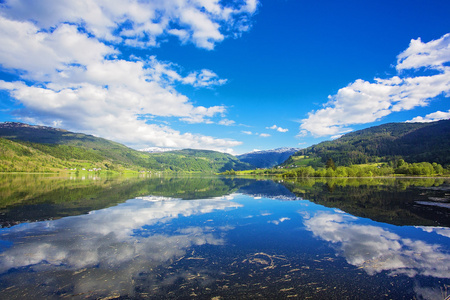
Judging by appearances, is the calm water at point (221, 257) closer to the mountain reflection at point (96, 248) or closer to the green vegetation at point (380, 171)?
the mountain reflection at point (96, 248)

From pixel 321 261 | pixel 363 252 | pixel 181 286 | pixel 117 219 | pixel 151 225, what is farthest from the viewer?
pixel 117 219

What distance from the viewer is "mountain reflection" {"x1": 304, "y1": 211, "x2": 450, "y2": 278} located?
11.2 metres

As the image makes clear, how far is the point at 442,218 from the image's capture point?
22734 millimetres

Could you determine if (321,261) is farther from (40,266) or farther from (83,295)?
(40,266)

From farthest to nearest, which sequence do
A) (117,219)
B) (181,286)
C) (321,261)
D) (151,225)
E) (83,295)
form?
→ (117,219), (151,225), (321,261), (181,286), (83,295)

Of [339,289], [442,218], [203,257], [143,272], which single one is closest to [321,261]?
[339,289]

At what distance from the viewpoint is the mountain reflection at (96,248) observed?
9820mm

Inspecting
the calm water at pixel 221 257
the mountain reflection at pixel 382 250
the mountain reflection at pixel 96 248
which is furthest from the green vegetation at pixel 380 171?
the mountain reflection at pixel 96 248

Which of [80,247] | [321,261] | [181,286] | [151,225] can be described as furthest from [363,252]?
[80,247]

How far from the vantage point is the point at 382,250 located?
1375cm

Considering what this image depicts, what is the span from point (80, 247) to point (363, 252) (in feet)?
58.8

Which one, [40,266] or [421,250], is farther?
[421,250]

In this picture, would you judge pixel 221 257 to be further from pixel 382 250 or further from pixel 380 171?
pixel 380 171

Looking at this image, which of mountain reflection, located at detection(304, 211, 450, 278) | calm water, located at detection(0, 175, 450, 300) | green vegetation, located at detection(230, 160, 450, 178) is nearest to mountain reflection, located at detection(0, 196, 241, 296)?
calm water, located at detection(0, 175, 450, 300)
